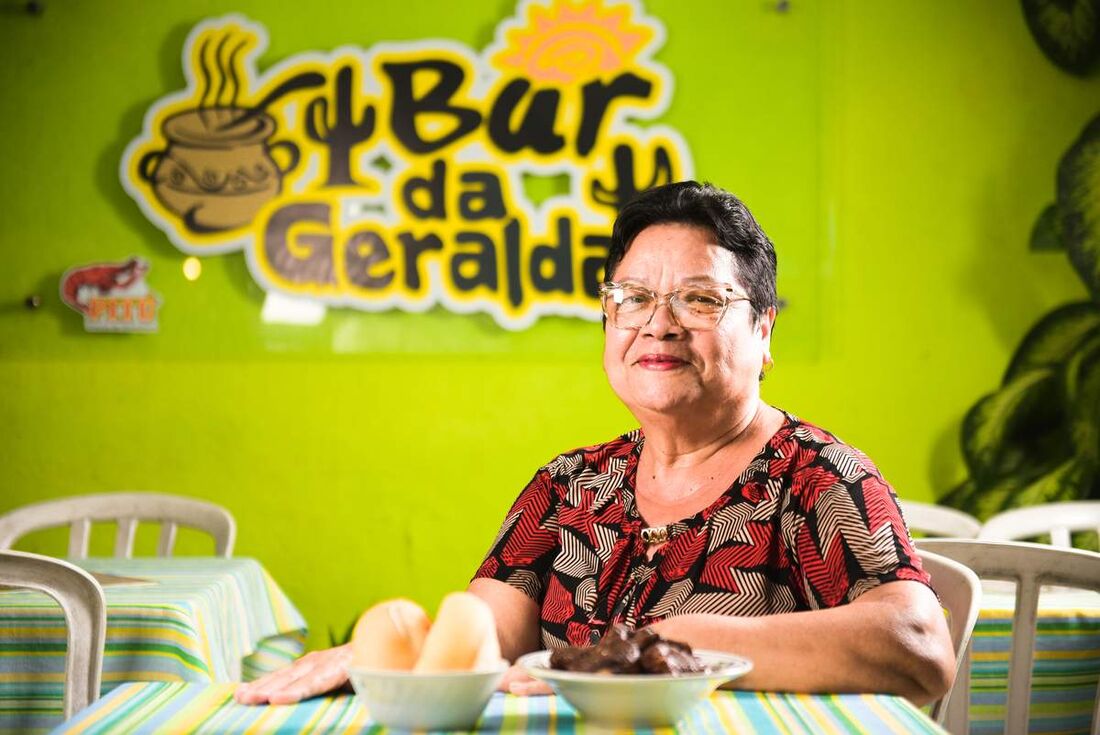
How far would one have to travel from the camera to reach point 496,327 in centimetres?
438

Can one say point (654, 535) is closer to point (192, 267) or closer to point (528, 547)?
point (528, 547)

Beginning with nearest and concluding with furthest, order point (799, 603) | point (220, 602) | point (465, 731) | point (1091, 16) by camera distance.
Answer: point (465, 731) → point (799, 603) → point (220, 602) → point (1091, 16)

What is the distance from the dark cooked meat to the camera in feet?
3.90

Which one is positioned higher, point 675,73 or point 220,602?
point 675,73

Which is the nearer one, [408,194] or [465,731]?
[465,731]

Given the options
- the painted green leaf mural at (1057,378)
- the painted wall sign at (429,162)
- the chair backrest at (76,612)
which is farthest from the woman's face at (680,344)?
the painted green leaf mural at (1057,378)

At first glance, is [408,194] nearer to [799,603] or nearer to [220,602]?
[220,602]

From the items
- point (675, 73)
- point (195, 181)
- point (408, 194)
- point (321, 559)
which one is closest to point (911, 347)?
point (675, 73)

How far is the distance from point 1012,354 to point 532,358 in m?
1.71

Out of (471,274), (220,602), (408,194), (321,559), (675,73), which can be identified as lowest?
(321,559)

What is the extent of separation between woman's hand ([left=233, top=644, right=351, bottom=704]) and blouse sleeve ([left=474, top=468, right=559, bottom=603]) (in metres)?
0.45

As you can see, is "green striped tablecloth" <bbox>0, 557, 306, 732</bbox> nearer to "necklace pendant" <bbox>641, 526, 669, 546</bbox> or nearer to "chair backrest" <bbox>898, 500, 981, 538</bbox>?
"necklace pendant" <bbox>641, 526, 669, 546</bbox>

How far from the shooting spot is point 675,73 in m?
4.39

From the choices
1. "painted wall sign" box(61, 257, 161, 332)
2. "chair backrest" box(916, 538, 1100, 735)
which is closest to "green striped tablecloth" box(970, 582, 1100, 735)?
"chair backrest" box(916, 538, 1100, 735)
